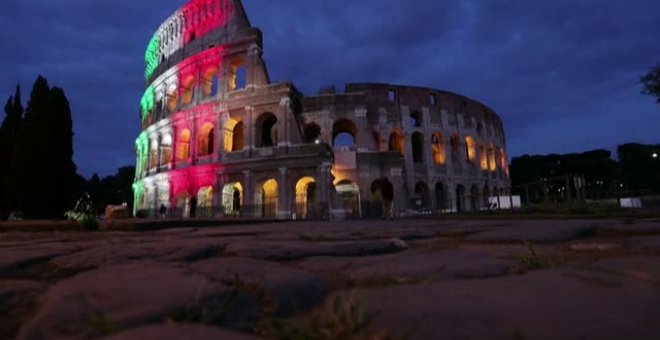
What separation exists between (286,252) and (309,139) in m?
28.7

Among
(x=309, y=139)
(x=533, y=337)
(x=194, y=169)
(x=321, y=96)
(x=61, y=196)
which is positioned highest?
(x=321, y=96)

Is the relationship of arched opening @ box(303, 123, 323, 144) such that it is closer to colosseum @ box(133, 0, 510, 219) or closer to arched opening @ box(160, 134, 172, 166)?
colosseum @ box(133, 0, 510, 219)

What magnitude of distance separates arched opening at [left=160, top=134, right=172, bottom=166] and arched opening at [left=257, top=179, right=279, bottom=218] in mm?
8554

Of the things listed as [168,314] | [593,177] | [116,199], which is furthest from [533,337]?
[593,177]

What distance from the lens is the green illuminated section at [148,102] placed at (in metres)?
31.4

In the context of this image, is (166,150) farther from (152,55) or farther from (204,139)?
(152,55)

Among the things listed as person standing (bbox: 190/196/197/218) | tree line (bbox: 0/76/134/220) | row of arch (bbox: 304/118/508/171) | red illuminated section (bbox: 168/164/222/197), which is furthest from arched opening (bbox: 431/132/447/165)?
tree line (bbox: 0/76/134/220)

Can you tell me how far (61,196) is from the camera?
20.5 meters

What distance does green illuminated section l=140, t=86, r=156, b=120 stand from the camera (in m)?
31.4

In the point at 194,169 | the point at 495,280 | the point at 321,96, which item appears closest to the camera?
the point at 495,280

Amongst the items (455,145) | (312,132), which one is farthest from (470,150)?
(312,132)

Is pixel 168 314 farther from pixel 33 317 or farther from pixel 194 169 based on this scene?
pixel 194 169

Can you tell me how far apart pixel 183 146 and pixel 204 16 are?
10159 millimetres

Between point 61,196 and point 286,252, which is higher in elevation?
point 61,196
